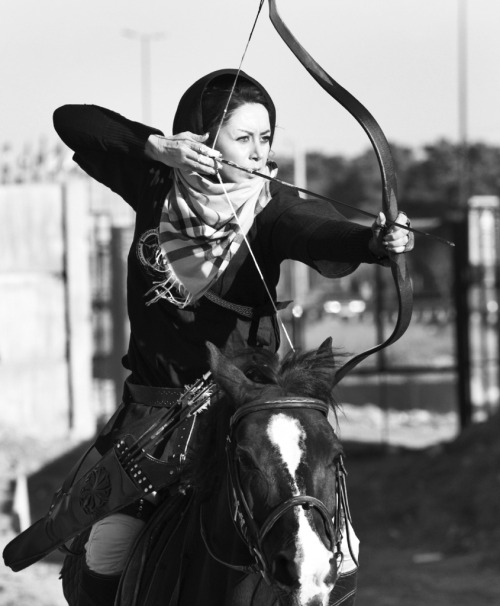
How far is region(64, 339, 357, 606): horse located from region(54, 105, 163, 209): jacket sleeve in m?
0.85

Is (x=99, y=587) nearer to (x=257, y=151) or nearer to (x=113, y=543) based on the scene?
(x=113, y=543)

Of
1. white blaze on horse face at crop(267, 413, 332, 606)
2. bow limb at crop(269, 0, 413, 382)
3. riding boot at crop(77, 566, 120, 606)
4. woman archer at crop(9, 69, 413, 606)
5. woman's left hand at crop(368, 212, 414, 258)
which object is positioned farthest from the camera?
riding boot at crop(77, 566, 120, 606)

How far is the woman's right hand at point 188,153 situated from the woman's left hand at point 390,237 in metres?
0.59

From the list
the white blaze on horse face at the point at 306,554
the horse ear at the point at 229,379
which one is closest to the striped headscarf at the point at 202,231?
the horse ear at the point at 229,379

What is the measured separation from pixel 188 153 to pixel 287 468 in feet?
3.21

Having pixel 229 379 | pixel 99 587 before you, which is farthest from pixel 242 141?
pixel 99 587

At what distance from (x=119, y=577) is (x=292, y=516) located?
1.08 meters

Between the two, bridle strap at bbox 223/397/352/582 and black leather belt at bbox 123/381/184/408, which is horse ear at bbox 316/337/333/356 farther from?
black leather belt at bbox 123/381/184/408

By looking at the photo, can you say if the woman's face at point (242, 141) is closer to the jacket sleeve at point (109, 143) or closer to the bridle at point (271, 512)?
the jacket sleeve at point (109, 143)

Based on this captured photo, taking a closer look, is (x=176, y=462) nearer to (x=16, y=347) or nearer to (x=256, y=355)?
(x=256, y=355)

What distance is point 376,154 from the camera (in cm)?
316

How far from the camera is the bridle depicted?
2768mm

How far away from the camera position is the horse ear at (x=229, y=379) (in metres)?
2.98

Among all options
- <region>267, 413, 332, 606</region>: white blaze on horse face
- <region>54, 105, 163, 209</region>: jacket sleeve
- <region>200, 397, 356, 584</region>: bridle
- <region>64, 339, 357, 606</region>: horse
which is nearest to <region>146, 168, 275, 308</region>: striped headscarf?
<region>54, 105, 163, 209</region>: jacket sleeve
